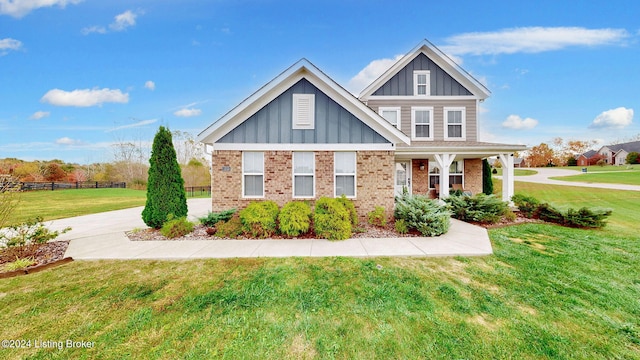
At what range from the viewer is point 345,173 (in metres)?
9.12

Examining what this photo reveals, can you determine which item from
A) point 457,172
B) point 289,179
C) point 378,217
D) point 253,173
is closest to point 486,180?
point 457,172

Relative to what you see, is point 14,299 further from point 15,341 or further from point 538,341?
point 538,341

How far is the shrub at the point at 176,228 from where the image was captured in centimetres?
744

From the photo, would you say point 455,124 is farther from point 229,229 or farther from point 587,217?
point 229,229

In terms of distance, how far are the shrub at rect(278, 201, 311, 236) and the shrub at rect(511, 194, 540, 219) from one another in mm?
9914

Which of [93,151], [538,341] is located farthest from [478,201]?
[93,151]

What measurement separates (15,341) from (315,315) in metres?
3.91

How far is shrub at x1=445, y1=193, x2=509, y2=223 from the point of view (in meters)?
9.23

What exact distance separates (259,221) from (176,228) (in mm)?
2789

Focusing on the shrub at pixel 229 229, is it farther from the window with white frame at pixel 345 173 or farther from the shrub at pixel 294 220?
the window with white frame at pixel 345 173

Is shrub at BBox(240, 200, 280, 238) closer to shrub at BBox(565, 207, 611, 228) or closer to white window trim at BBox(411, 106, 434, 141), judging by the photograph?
white window trim at BBox(411, 106, 434, 141)

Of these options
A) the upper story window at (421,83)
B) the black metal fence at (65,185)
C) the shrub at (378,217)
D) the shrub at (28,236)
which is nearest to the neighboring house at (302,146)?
the shrub at (378,217)

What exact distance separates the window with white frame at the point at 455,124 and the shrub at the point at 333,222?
9473mm

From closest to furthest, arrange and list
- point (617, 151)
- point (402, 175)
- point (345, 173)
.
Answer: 1. point (345, 173)
2. point (402, 175)
3. point (617, 151)
